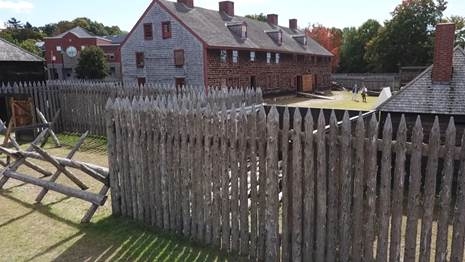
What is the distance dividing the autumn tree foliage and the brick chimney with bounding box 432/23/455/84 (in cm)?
5252

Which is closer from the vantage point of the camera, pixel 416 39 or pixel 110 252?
pixel 110 252

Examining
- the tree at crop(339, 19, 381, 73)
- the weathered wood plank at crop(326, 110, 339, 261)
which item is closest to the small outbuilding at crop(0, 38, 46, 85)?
the weathered wood plank at crop(326, 110, 339, 261)

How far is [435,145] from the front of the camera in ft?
12.9

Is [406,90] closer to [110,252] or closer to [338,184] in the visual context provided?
[338,184]

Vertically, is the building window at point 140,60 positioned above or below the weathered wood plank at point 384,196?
above

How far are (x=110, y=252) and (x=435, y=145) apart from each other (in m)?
4.48

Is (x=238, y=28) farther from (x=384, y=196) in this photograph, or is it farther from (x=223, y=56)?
(x=384, y=196)

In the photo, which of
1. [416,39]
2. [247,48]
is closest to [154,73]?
[247,48]

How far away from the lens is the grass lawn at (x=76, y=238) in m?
5.41

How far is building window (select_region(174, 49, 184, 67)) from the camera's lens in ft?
98.6

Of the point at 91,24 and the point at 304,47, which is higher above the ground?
the point at 91,24

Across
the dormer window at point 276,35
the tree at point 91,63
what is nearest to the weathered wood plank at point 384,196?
the dormer window at point 276,35

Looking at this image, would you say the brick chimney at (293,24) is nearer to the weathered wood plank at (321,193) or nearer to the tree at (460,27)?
the tree at (460,27)

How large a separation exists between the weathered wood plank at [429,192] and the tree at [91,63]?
157 ft
